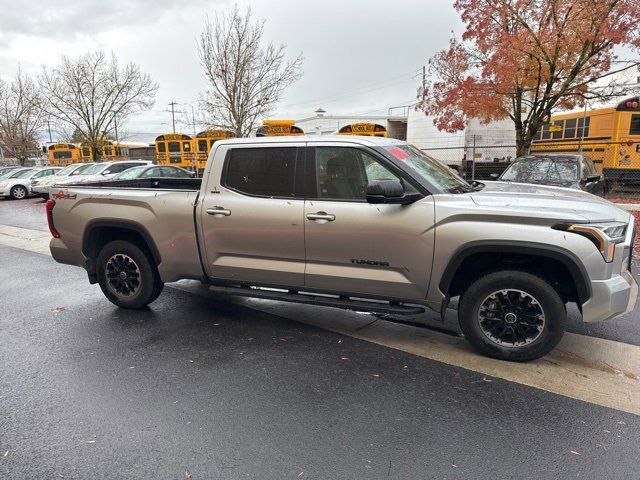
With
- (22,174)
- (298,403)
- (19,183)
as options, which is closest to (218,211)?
(298,403)

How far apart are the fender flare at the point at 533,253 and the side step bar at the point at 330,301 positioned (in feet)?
1.69

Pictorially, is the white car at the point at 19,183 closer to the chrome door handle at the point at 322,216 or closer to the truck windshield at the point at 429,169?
the chrome door handle at the point at 322,216

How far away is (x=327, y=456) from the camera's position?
267 cm

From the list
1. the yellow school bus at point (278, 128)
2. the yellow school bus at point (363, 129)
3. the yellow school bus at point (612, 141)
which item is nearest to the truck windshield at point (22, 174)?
the yellow school bus at point (278, 128)

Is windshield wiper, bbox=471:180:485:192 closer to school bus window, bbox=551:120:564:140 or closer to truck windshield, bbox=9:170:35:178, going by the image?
school bus window, bbox=551:120:564:140

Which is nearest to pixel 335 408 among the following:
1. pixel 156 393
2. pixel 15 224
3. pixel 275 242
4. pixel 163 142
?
pixel 156 393

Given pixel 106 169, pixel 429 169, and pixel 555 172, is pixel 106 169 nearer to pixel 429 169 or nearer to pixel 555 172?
pixel 555 172

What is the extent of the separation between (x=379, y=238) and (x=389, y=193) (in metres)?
0.44

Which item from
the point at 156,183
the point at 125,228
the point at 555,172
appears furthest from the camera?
the point at 555,172

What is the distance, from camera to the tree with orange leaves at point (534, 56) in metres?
9.47

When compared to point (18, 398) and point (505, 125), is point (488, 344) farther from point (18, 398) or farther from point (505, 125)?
point (505, 125)

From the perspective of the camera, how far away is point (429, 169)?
4.21 metres

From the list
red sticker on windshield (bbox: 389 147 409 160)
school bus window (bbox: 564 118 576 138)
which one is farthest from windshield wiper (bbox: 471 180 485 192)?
school bus window (bbox: 564 118 576 138)

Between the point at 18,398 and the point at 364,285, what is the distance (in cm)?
285
